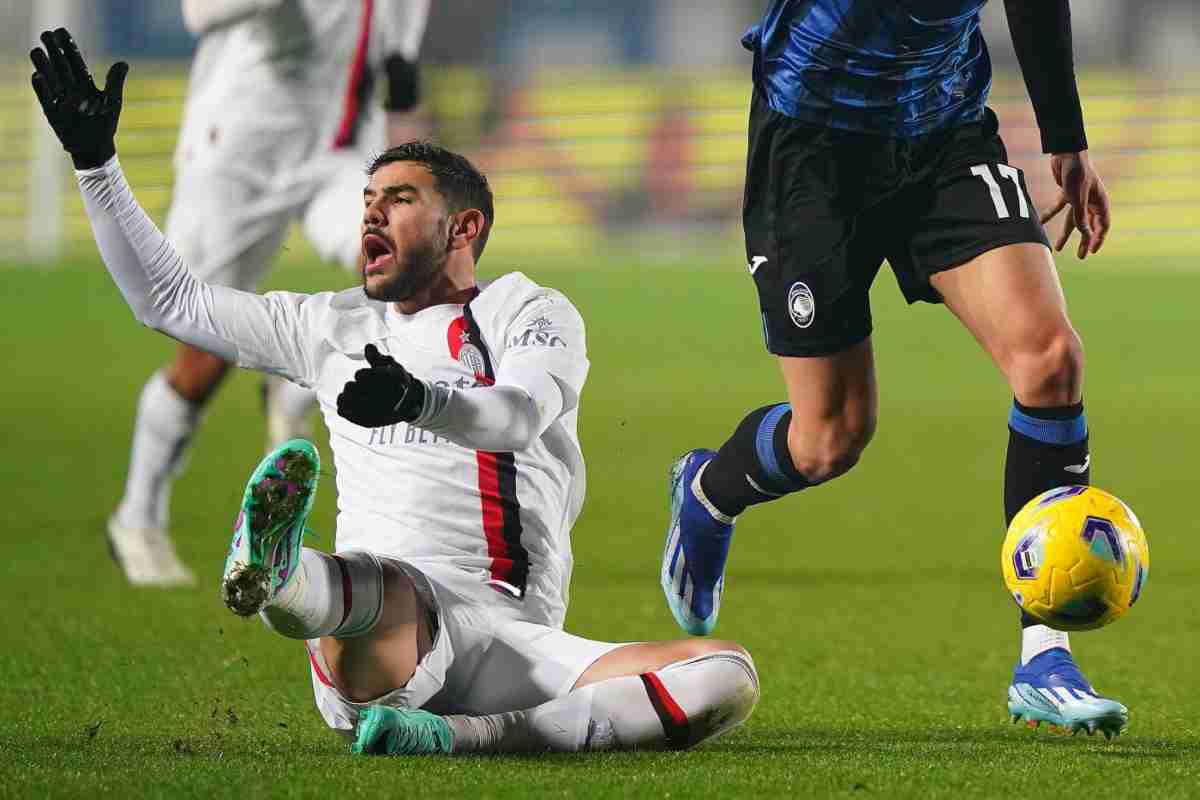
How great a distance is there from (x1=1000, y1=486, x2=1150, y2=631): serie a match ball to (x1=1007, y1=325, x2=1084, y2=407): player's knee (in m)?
0.21

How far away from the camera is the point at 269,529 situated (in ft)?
11.4

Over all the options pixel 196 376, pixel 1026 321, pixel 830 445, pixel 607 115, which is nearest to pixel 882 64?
pixel 1026 321

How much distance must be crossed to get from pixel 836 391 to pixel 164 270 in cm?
151

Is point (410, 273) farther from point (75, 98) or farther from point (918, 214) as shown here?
point (918, 214)

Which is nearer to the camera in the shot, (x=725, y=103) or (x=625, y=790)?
(x=625, y=790)

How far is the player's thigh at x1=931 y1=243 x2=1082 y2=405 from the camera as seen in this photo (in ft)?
13.3

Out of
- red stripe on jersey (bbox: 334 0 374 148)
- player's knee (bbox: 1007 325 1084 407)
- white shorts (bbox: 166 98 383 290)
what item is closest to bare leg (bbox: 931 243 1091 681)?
player's knee (bbox: 1007 325 1084 407)

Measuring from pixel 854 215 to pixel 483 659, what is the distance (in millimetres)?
1307

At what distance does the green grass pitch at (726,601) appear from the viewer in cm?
355

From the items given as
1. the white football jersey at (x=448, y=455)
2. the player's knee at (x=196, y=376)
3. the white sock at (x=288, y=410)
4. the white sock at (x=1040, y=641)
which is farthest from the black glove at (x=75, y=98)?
the white sock at (x=288, y=410)

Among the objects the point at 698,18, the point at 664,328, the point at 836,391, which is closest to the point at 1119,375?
the point at 664,328

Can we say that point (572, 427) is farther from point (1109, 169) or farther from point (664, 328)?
point (1109, 169)

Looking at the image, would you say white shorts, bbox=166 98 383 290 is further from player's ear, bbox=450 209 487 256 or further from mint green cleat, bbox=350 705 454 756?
mint green cleat, bbox=350 705 454 756

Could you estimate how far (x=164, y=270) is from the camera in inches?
154
